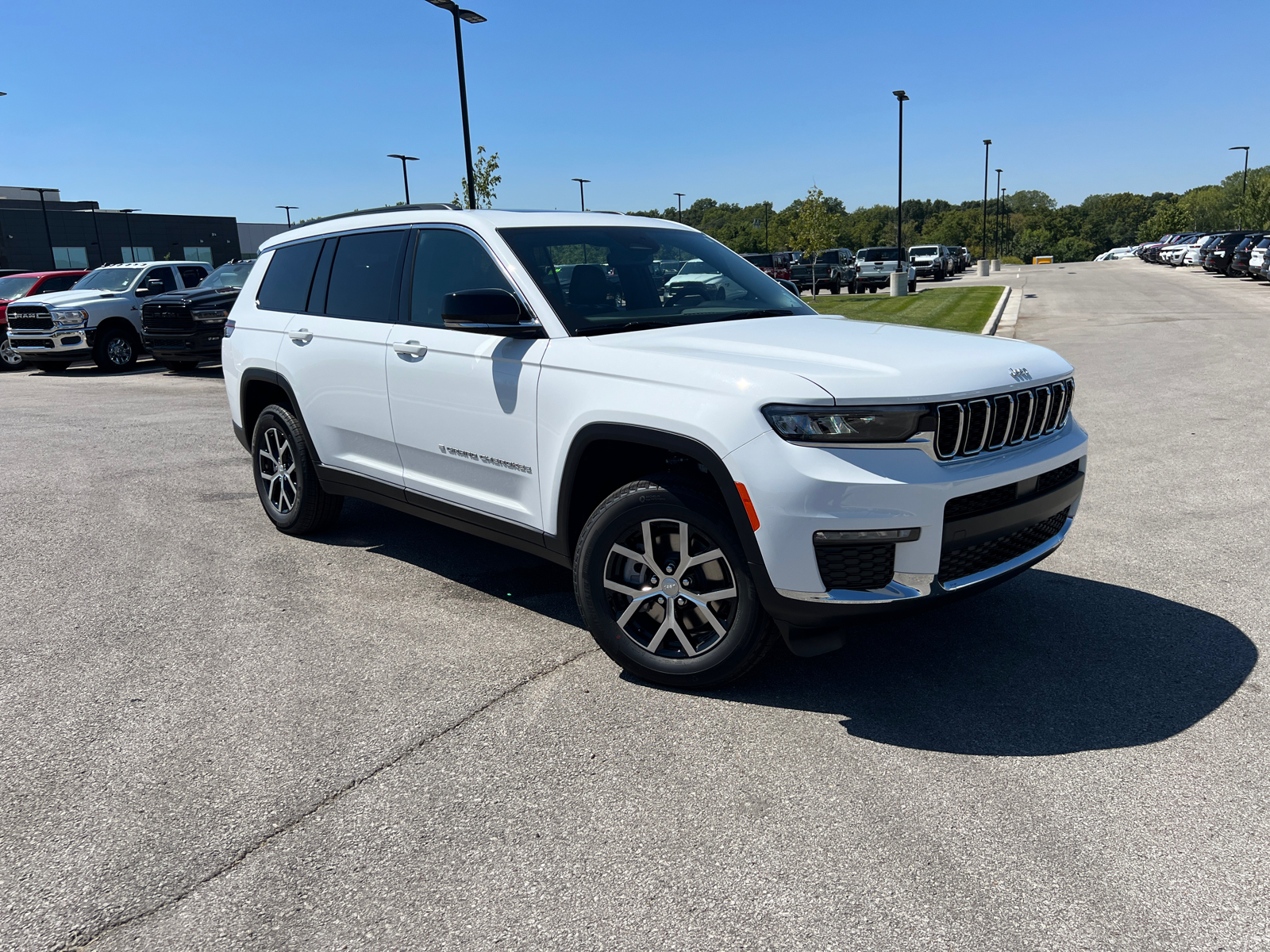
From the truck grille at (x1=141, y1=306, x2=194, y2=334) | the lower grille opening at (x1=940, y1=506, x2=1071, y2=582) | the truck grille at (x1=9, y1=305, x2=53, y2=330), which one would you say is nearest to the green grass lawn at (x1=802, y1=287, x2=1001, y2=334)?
the truck grille at (x1=141, y1=306, x2=194, y2=334)

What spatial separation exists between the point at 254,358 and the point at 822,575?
13.8 ft

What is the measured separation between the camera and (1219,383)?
1162 cm

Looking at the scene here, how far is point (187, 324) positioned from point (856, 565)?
16.1 metres

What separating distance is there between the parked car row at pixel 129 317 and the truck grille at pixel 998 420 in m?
15.8

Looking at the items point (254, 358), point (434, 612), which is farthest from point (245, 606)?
point (254, 358)

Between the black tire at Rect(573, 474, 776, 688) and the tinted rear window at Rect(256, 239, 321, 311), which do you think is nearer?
the black tire at Rect(573, 474, 776, 688)

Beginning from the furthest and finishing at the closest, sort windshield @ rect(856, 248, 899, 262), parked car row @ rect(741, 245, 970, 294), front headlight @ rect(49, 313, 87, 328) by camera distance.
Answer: windshield @ rect(856, 248, 899, 262), parked car row @ rect(741, 245, 970, 294), front headlight @ rect(49, 313, 87, 328)

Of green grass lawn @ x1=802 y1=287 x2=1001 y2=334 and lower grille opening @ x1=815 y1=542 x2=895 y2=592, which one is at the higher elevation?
lower grille opening @ x1=815 y1=542 x2=895 y2=592

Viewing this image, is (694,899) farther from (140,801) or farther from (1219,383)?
(1219,383)

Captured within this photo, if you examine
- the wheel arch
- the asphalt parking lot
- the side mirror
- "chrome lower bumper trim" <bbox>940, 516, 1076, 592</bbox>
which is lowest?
the asphalt parking lot

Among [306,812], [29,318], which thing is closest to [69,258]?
[29,318]

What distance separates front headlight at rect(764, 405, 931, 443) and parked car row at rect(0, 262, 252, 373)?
1576 cm

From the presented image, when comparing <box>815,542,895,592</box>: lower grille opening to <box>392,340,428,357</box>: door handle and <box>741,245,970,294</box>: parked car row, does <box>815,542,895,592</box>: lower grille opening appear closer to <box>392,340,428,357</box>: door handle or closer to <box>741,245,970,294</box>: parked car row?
<box>392,340,428,357</box>: door handle

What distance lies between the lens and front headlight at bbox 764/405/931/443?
327cm
